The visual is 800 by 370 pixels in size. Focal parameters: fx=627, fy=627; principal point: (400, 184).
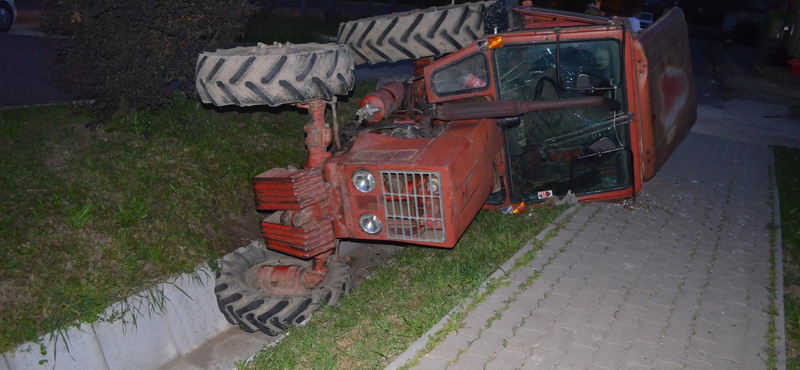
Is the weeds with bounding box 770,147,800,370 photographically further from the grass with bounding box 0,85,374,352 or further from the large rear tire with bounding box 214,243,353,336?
the grass with bounding box 0,85,374,352

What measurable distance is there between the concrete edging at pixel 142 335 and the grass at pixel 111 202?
0.09 m

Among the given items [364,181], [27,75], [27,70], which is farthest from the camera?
[27,70]

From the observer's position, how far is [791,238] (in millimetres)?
6840

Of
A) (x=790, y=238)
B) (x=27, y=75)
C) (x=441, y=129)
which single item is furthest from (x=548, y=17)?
(x=27, y=75)

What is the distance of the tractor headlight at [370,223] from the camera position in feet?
17.2

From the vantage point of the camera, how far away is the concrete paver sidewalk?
4.41m

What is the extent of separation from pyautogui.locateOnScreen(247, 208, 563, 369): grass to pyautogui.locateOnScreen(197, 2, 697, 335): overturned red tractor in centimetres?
33

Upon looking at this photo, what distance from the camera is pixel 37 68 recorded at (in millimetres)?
9633

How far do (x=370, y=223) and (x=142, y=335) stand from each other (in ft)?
7.04

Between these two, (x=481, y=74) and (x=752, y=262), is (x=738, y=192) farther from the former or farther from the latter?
(x=481, y=74)

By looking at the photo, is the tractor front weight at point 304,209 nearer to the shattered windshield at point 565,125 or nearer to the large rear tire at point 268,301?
the large rear tire at point 268,301

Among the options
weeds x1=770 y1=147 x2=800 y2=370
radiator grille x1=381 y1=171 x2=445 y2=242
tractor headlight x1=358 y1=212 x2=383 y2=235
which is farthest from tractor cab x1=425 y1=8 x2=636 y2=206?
tractor headlight x1=358 y1=212 x2=383 y2=235

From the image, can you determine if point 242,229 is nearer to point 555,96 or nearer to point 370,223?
point 370,223

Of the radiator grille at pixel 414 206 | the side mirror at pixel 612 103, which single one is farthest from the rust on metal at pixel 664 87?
the radiator grille at pixel 414 206
